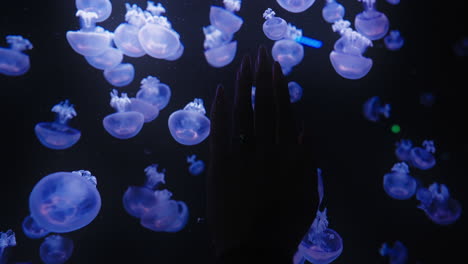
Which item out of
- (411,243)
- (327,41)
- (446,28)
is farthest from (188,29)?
(411,243)

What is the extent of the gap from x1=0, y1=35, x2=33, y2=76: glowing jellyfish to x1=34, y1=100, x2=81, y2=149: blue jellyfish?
0.49 meters

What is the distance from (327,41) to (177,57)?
159 centimetres

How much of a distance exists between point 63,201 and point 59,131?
0.80 meters

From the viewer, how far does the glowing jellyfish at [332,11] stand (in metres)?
3.12

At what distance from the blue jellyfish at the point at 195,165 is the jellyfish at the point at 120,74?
991 mm

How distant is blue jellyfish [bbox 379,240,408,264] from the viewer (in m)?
3.05

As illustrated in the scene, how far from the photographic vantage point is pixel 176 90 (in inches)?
121

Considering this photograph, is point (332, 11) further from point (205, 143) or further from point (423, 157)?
point (205, 143)

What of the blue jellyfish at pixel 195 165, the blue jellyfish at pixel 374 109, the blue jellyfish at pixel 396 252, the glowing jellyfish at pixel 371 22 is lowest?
the blue jellyfish at pixel 396 252

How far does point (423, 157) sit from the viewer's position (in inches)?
123

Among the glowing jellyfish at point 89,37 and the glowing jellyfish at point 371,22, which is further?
the glowing jellyfish at point 371,22

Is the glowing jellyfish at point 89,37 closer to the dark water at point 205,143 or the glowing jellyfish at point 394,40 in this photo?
the dark water at point 205,143

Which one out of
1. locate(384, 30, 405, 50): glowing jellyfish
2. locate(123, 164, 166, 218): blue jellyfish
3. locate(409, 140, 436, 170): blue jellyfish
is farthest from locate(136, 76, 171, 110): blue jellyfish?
locate(409, 140, 436, 170): blue jellyfish

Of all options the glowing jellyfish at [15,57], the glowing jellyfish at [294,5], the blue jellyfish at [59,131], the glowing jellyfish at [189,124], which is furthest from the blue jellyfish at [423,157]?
the glowing jellyfish at [15,57]
